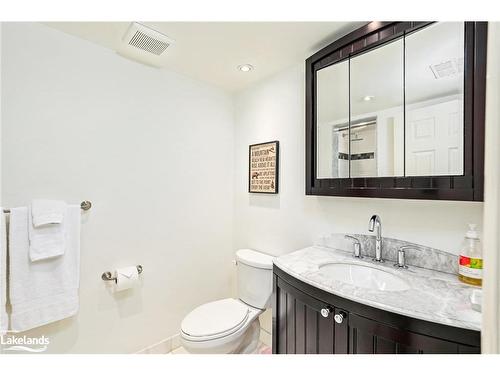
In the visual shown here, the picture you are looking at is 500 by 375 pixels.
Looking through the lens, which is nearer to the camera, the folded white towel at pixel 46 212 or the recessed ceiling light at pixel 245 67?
the folded white towel at pixel 46 212

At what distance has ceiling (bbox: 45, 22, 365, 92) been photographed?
1.35 metres

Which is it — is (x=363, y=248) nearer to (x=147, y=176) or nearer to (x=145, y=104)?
(x=147, y=176)

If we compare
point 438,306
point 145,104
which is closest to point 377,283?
point 438,306

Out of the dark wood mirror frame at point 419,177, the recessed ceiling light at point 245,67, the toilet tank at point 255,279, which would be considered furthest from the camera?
the recessed ceiling light at point 245,67

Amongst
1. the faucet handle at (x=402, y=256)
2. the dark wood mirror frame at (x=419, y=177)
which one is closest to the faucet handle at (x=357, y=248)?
the faucet handle at (x=402, y=256)

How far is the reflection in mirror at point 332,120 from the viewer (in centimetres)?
144

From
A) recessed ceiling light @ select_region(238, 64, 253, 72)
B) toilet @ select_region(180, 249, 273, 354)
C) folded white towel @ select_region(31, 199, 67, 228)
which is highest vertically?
recessed ceiling light @ select_region(238, 64, 253, 72)

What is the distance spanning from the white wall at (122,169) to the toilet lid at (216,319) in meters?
0.42

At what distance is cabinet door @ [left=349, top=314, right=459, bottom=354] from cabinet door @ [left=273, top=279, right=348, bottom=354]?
0.04 m

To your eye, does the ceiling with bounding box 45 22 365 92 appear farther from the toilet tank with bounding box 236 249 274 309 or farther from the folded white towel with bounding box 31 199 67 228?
the toilet tank with bounding box 236 249 274 309

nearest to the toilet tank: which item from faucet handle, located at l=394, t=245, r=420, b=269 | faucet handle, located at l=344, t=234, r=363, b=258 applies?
faucet handle, located at l=344, t=234, r=363, b=258

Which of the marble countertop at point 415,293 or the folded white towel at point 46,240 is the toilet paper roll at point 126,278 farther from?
the marble countertop at point 415,293

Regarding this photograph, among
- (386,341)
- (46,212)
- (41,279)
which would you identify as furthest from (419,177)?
(41,279)

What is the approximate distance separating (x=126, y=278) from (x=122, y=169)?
2.37 feet
